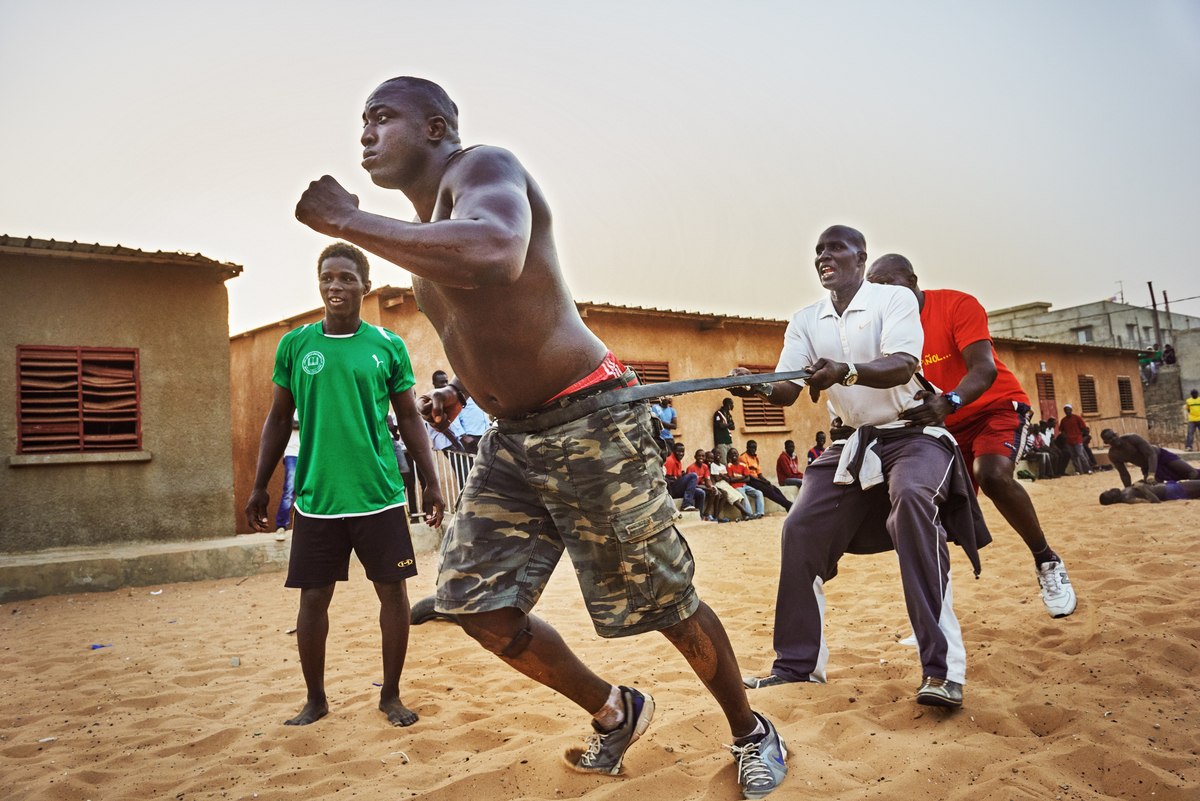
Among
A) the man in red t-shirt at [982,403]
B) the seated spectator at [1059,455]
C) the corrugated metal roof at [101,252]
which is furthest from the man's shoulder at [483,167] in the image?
the seated spectator at [1059,455]

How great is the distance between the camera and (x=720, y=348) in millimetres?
15875

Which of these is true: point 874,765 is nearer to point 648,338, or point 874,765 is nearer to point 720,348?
point 648,338

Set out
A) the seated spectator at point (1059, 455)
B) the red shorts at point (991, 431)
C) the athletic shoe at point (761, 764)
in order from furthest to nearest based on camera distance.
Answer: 1. the seated spectator at point (1059, 455)
2. the red shorts at point (991, 431)
3. the athletic shoe at point (761, 764)

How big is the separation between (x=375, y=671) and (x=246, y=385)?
1266 centimetres

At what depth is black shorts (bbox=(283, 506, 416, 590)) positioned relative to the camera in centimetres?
300

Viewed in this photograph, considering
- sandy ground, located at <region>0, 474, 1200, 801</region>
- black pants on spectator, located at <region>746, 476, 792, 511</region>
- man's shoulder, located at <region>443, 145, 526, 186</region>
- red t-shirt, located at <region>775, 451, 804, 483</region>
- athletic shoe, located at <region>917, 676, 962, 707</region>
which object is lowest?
sandy ground, located at <region>0, 474, 1200, 801</region>

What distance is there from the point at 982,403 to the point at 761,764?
106 inches

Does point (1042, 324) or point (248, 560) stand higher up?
point (1042, 324)

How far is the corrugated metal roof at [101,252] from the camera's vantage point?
8.41 metres

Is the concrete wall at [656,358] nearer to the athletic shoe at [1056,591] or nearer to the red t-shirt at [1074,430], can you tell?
the red t-shirt at [1074,430]

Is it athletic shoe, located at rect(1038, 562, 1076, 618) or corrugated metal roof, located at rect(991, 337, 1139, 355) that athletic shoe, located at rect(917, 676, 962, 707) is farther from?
corrugated metal roof, located at rect(991, 337, 1139, 355)

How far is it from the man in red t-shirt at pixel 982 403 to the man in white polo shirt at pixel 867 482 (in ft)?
2.18

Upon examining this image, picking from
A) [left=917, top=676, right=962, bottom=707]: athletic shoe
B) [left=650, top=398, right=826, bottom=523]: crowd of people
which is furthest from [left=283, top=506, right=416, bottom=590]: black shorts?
[left=650, top=398, right=826, bottom=523]: crowd of people

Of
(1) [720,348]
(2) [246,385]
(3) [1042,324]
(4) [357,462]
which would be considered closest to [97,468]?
(2) [246,385]
